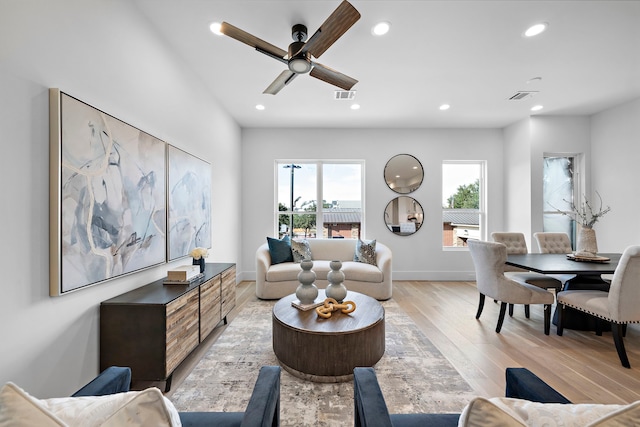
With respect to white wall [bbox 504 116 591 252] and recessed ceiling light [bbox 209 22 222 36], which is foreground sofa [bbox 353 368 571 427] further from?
white wall [bbox 504 116 591 252]

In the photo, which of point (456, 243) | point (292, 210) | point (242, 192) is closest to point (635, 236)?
point (456, 243)

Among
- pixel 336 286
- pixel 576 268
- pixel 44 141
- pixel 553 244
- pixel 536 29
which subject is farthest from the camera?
pixel 553 244

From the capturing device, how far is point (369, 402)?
0.98 m

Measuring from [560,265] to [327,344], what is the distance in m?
2.57

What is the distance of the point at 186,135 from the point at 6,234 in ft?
6.35

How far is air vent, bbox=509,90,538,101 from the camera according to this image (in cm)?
361

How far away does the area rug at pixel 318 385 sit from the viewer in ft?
5.62

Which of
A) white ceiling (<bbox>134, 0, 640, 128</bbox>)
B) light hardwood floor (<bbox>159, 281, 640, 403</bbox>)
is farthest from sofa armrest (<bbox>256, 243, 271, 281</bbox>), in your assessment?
white ceiling (<bbox>134, 0, 640, 128</bbox>)

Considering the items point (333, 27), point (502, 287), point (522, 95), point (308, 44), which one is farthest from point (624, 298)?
point (308, 44)

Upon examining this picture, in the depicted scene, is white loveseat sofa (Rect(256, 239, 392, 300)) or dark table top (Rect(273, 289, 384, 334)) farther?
white loveseat sofa (Rect(256, 239, 392, 300))

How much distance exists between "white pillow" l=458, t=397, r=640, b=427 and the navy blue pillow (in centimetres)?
370

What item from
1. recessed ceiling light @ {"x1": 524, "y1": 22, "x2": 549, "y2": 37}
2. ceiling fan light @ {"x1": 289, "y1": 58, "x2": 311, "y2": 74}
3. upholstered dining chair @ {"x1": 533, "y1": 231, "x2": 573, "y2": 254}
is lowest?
upholstered dining chair @ {"x1": 533, "y1": 231, "x2": 573, "y2": 254}

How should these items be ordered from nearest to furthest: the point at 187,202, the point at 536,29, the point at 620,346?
the point at 620,346, the point at 536,29, the point at 187,202

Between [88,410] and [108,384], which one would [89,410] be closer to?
[88,410]
